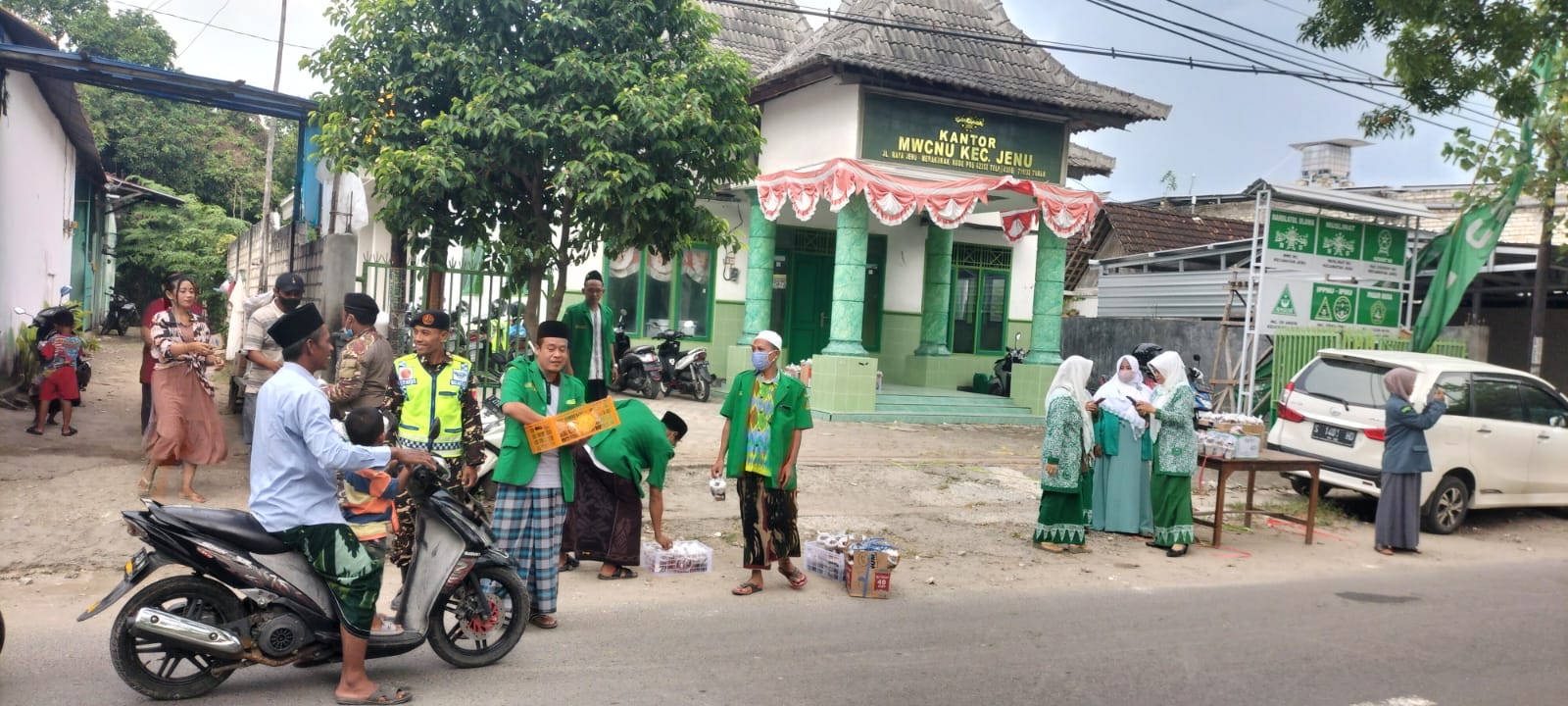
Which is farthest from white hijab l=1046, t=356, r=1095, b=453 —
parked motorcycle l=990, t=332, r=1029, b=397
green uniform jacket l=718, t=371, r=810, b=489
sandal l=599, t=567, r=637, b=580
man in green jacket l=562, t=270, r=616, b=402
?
parked motorcycle l=990, t=332, r=1029, b=397

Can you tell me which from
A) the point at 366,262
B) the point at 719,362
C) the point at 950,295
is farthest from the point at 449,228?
the point at 950,295

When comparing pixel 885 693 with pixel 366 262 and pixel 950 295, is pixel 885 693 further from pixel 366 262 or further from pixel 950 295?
pixel 950 295

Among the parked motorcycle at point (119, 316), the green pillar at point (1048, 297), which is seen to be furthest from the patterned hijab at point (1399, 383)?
the parked motorcycle at point (119, 316)

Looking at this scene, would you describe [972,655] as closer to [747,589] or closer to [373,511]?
[747,589]

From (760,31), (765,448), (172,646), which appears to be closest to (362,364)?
(765,448)

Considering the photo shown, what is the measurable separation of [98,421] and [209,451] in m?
4.15

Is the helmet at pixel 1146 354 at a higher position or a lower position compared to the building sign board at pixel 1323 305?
lower

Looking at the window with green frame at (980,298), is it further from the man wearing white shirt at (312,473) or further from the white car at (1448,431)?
the man wearing white shirt at (312,473)

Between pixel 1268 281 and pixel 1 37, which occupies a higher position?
pixel 1 37

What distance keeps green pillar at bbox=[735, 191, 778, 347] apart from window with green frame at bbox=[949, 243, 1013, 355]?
420 centimetres

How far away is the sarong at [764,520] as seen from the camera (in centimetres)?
668

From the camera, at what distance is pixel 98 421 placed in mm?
11023

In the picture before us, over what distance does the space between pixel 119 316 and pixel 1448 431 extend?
89.0ft

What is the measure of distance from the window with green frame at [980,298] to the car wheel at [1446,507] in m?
9.37
